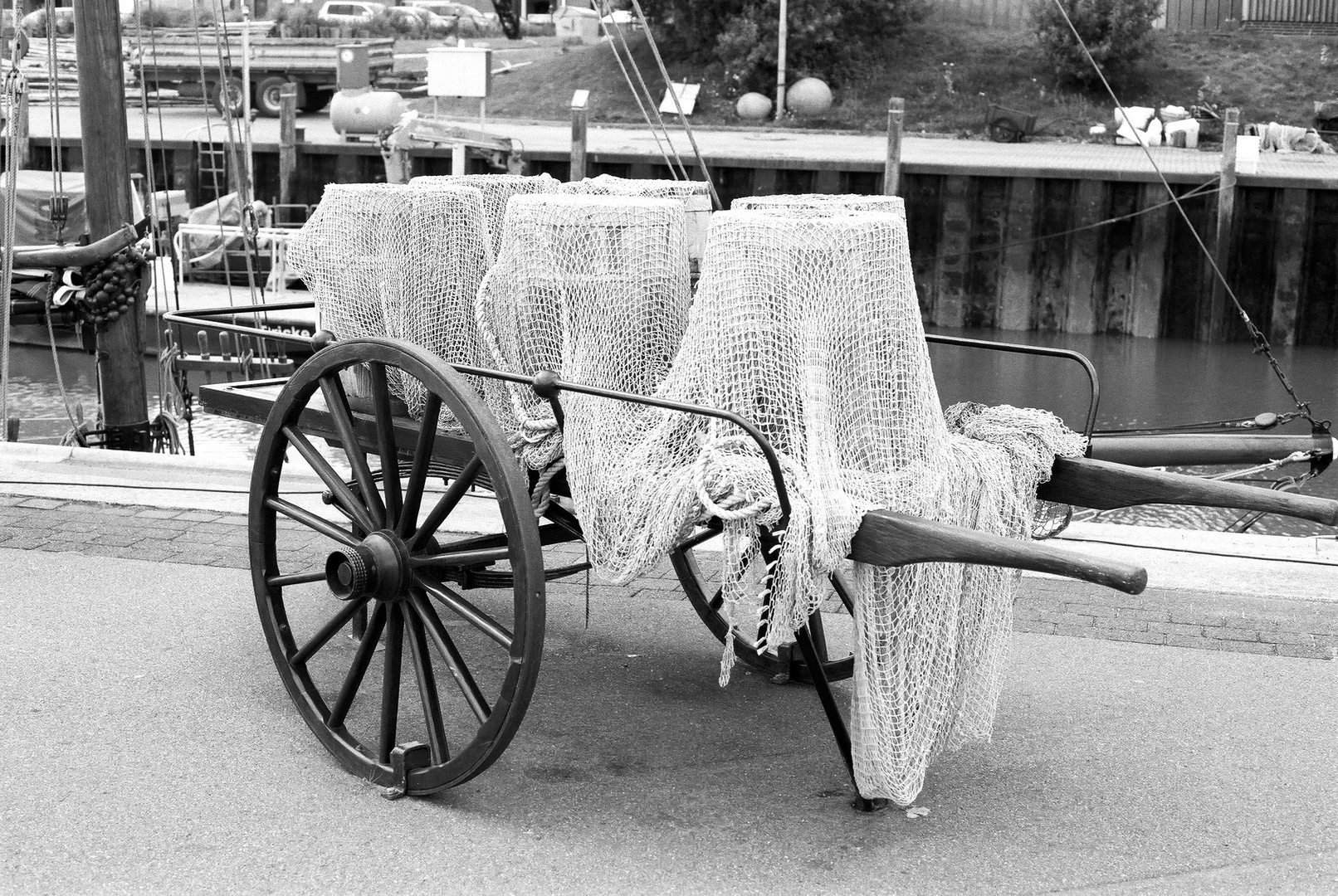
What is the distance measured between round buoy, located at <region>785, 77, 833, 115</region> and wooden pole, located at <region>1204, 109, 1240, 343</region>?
378 inches

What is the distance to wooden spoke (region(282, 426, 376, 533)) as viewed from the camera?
3988 millimetres

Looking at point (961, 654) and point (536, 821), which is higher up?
point (961, 654)

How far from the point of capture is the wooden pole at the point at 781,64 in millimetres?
28625

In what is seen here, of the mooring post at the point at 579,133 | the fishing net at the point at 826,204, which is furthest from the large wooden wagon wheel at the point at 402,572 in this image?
the mooring post at the point at 579,133

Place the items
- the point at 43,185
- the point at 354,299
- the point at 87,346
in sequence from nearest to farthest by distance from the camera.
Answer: the point at 354,299 → the point at 87,346 → the point at 43,185

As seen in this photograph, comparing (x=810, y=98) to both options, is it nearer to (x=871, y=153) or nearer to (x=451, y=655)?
(x=871, y=153)

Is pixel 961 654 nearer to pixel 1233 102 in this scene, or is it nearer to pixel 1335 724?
pixel 1335 724

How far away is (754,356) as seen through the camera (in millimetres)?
3557

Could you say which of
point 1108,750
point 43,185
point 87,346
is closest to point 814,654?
point 1108,750

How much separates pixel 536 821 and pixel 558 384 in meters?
1.05

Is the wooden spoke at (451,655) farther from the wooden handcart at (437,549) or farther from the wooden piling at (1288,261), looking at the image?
the wooden piling at (1288,261)

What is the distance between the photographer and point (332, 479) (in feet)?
13.8

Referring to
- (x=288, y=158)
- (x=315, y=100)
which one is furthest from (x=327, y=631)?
(x=315, y=100)

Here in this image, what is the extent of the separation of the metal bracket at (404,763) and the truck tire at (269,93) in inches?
1178
